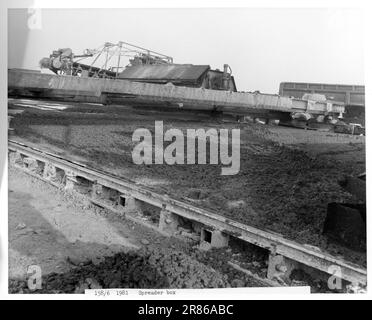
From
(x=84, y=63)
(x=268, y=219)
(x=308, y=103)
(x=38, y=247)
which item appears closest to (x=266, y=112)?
(x=308, y=103)

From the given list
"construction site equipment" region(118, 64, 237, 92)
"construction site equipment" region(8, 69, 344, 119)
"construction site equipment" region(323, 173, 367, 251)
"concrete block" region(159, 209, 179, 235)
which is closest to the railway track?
"concrete block" region(159, 209, 179, 235)

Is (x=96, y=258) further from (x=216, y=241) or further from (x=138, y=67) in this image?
(x=138, y=67)

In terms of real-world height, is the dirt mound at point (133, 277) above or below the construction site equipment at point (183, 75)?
below

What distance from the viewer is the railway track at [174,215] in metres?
1.78

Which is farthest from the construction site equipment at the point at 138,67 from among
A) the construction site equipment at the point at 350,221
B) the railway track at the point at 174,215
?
the construction site equipment at the point at 350,221

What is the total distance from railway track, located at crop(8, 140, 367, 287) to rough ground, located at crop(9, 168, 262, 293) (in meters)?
0.09

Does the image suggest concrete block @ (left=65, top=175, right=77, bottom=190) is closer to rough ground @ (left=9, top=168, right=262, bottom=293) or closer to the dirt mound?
rough ground @ (left=9, top=168, right=262, bottom=293)

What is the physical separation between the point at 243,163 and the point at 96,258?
860 mm

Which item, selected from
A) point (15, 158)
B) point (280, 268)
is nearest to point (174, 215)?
point (280, 268)

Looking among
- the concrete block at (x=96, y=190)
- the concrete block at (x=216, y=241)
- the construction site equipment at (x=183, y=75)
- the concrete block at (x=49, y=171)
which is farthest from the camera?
the concrete block at (x=49, y=171)

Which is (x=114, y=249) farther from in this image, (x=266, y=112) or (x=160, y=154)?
(x=266, y=112)

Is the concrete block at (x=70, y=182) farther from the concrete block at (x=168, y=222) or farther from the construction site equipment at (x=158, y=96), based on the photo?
the concrete block at (x=168, y=222)

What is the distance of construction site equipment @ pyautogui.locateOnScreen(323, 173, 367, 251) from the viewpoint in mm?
1837
